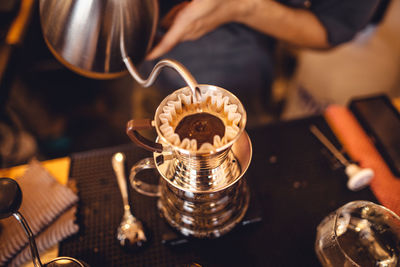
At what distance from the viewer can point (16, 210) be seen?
575mm

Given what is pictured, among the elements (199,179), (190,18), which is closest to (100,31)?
(190,18)

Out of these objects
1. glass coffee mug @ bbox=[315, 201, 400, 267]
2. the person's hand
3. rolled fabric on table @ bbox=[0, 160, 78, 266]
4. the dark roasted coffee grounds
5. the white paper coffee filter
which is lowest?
rolled fabric on table @ bbox=[0, 160, 78, 266]

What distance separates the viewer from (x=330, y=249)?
61 centimetres

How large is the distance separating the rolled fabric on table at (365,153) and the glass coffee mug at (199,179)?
0.36 metres

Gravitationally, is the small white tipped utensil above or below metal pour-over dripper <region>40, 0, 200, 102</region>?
below

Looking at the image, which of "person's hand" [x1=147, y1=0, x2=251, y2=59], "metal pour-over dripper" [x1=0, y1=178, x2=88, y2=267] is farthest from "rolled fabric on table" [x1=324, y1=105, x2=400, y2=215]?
"metal pour-over dripper" [x1=0, y1=178, x2=88, y2=267]

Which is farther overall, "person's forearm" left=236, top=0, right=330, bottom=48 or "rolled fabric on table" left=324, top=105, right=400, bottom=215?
"person's forearm" left=236, top=0, right=330, bottom=48

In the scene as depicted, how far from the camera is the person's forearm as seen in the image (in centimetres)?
92

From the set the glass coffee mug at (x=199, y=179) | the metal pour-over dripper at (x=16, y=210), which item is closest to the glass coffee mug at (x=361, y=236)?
the glass coffee mug at (x=199, y=179)

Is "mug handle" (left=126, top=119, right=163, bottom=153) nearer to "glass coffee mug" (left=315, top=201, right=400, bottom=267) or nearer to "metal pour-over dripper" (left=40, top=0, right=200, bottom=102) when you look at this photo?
"metal pour-over dripper" (left=40, top=0, right=200, bottom=102)

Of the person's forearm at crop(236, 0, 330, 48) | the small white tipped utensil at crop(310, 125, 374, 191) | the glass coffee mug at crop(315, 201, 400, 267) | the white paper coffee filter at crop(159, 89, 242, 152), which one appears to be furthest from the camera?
the person's forearm at crop(236, 0, 330, 48)

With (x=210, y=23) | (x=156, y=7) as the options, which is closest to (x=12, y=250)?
(x=156, y=7)

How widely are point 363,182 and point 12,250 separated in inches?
35.8

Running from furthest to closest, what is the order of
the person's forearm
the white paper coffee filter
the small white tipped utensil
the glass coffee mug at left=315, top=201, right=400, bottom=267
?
the person's forearm
the small white tipped utensil
the glass coffee mug at left=315, top=201, right=400, bottom=267
the white paper coffee filter
